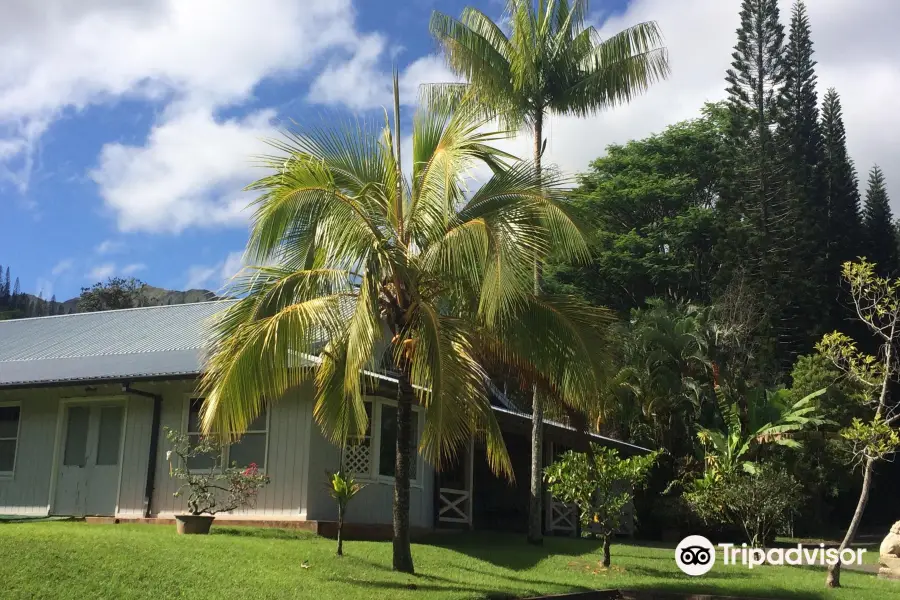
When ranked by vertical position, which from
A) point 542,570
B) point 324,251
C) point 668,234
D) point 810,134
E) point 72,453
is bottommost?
point 542,570

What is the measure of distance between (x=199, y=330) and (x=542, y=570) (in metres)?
8.90

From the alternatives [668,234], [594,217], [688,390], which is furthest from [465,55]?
[668,234]

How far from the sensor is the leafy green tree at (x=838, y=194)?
39594 millimetres

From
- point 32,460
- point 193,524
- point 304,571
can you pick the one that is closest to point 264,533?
point 193,524

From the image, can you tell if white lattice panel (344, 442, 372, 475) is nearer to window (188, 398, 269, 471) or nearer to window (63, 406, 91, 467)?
window (188, 398, 269, 471)

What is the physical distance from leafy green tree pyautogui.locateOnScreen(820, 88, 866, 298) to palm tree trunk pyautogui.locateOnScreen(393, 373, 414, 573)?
31643mm

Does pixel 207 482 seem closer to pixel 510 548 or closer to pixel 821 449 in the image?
pixel 510 548

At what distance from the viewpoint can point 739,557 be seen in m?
16.0

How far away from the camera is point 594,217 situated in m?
11.6

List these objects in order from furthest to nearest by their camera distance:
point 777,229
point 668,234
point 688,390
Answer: point 668,234 < point 777,229 < point 688,390

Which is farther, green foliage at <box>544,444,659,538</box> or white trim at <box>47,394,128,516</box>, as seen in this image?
white trim at <box>47,394,128,516</box>

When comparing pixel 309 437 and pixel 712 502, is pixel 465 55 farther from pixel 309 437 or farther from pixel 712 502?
pixel 712 502

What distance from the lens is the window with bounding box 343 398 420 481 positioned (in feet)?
51.1

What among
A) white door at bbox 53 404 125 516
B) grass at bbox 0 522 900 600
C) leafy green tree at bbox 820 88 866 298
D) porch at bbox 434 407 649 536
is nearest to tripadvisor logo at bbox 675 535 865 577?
grass at bbox 0 522 900 600
